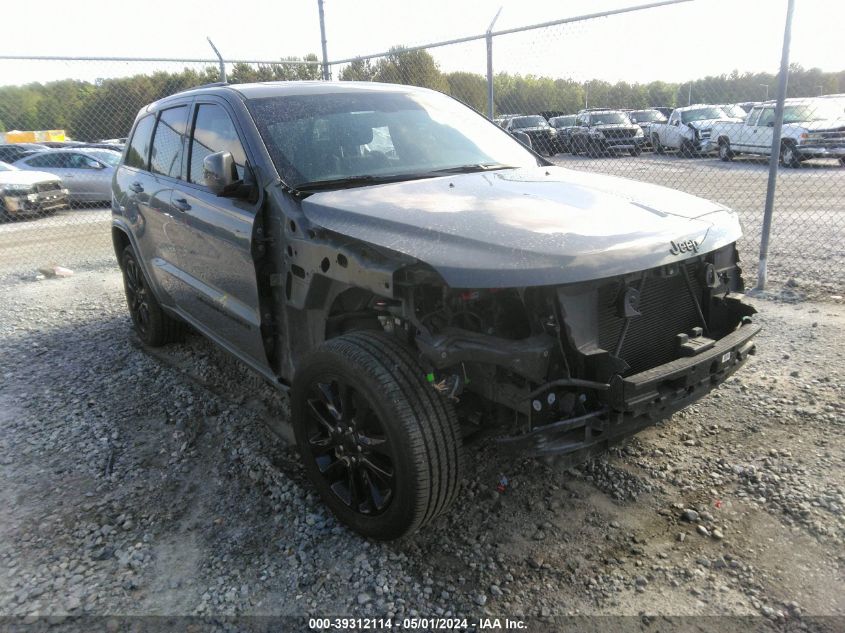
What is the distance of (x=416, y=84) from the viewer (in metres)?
8.41

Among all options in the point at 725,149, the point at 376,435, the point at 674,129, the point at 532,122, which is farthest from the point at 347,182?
the point at 674,129

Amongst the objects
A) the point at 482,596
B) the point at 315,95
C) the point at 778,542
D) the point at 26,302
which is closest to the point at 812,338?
the point at 778,542

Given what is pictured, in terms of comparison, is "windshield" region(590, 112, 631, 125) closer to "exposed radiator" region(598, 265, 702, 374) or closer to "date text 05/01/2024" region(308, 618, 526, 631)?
"exposed radiator" region(598, 265, 702, 374)

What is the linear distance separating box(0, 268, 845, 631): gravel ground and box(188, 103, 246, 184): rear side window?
153 cm

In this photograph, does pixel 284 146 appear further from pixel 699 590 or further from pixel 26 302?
pixel 26 302

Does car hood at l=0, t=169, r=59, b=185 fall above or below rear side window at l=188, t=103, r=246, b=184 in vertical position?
below

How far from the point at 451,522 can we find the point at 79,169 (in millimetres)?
15090

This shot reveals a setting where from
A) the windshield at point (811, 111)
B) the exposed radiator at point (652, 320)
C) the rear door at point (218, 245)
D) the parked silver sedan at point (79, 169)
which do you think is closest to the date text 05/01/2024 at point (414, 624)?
the exposed radiator at point (652, 320)

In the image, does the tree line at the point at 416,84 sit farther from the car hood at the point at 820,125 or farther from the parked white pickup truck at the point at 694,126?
the parked white pickup truck at the point at 694,126

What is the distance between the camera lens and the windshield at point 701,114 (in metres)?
18.7

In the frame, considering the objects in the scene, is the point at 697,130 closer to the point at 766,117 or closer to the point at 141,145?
the point at 766,117

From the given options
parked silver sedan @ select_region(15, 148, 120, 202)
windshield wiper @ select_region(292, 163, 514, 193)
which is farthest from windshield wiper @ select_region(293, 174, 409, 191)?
parked silver sedan @ select_region(15, 148, 120, 202)

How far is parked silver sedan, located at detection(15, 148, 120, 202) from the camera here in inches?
586

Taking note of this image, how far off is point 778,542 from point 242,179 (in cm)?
296
